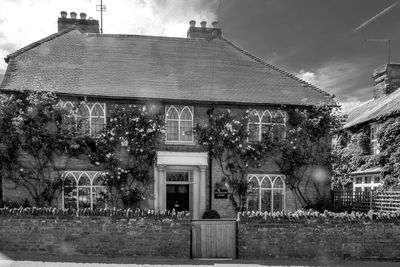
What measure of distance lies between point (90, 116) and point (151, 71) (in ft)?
12.2

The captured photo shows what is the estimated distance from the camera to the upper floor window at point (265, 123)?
701 inches

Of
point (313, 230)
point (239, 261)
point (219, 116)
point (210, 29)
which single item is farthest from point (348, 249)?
point (210, 29)

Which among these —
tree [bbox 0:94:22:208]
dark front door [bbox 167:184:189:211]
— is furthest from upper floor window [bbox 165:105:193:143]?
tree [bbox 0:94:22:208]

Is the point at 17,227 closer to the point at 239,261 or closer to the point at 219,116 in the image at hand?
the point at 239,261

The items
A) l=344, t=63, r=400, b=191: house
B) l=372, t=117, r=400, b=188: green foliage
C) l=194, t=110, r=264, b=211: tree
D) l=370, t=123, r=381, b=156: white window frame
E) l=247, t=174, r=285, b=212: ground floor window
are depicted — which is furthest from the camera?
l=370, t=123, r=381, b=156: white window frame

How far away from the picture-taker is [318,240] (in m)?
11.5

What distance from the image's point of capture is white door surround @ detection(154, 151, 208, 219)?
55.5 ft

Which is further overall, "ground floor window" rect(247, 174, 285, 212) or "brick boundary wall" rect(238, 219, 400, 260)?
"ground floor window" rect(247, 174, 285, 212)

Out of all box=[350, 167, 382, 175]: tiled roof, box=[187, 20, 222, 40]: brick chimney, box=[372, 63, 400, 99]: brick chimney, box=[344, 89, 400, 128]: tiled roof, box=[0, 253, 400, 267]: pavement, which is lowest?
box=[0, 253, 400, 267]: pavement

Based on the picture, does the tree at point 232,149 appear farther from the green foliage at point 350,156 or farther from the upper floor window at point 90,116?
the green foliage at point 350,156

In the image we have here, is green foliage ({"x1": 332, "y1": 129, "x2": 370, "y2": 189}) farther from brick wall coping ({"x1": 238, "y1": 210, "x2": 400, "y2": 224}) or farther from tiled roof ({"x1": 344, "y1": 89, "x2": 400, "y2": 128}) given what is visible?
brick wall coping ({"x1": 238, "y1": 210, "x2": 400, "y2": 224})

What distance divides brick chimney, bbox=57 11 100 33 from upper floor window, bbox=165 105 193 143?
820cm

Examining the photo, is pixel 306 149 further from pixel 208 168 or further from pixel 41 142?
pixel 41 142

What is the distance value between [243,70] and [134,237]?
1147 cm
